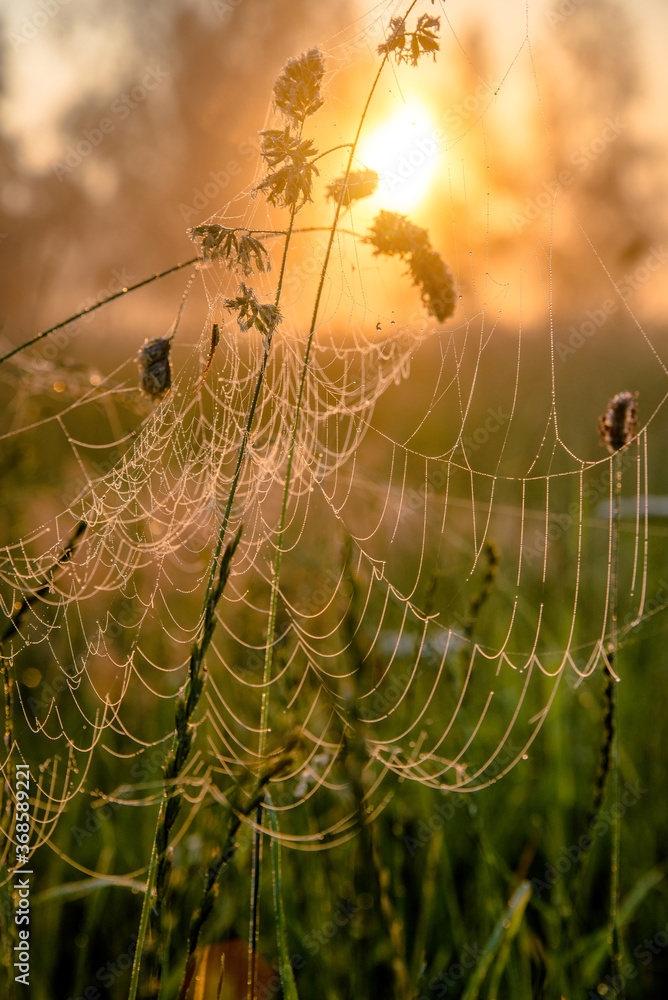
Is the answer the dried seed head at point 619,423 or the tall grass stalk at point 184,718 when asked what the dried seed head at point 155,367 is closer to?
the tall grass stalk at point 184,718

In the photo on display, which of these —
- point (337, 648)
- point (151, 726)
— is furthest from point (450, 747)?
point (151, 726)

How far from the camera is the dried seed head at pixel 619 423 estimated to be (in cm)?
108

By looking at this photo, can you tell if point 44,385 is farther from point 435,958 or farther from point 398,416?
point 398,416

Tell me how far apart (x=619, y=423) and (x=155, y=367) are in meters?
0.71

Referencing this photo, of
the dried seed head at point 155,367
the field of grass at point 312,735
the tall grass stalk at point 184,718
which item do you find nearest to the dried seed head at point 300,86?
the field of grass at point 312,735

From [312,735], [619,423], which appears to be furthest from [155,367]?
[312,735]

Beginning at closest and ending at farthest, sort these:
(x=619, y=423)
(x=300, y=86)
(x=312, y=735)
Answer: (x=300, y=86), (x=619, y=423), (x=312, y=735)

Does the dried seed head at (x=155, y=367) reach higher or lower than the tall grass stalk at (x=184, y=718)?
higher

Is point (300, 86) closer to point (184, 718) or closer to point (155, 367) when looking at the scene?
point (155, 367)

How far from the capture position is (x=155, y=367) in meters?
1.02

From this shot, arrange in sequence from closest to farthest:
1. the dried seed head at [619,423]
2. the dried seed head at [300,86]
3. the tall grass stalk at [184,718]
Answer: the tall grass stalk at [184,718] → the dried seed head at [300,86] → the dried seed head at [619,423]

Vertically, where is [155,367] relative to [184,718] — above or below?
above

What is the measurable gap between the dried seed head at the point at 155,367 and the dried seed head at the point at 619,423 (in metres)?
0.67

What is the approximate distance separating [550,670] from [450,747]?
1.87 feet
